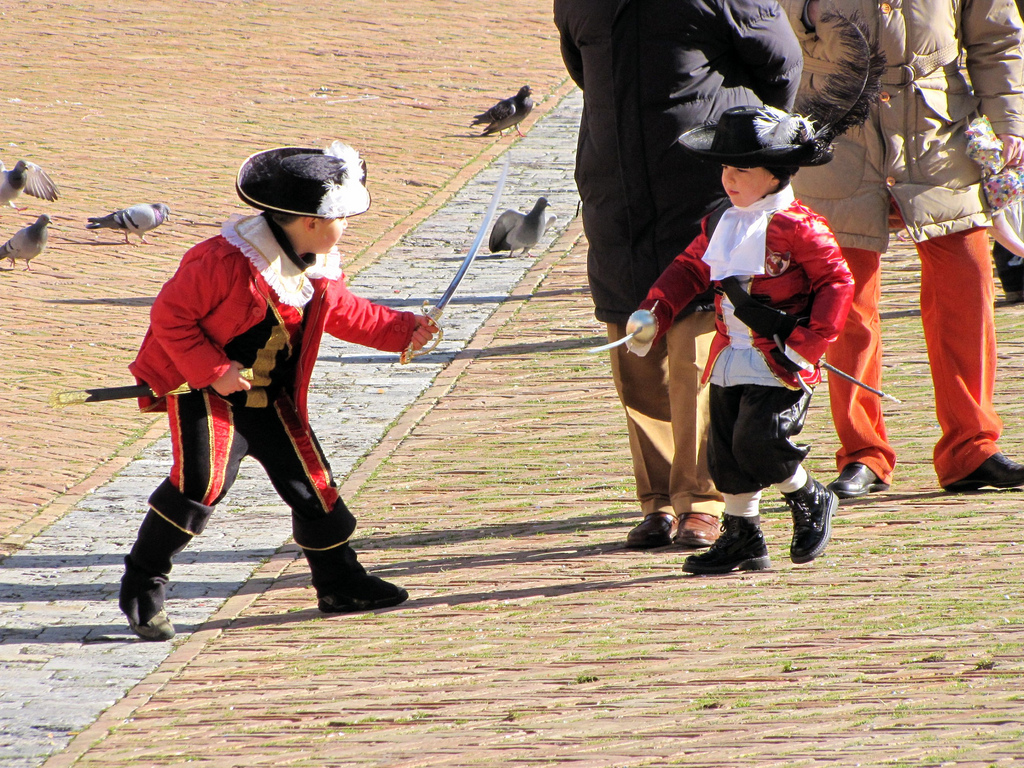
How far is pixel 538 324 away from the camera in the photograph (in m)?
8.21

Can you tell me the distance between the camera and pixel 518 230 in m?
9.62

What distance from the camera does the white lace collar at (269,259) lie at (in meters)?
3.96

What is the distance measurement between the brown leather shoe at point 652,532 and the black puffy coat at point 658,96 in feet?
2.41

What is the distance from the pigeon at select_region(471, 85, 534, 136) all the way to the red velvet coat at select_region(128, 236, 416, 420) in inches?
361

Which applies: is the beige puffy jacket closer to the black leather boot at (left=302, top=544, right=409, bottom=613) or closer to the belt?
the belt

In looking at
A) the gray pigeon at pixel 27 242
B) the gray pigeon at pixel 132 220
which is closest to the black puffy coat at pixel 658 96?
the gray pigeon at pixel 27 242

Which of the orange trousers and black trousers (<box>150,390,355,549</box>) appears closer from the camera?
black trousers (<box>150,390,355,549</box>)

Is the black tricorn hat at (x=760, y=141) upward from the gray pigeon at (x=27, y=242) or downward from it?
upward

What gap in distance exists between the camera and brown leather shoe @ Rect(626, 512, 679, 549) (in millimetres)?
4789

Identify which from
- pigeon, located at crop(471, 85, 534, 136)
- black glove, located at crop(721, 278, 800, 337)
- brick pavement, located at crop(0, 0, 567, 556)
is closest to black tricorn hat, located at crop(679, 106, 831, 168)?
black glove, located at crop(721, 278, 800, 337)

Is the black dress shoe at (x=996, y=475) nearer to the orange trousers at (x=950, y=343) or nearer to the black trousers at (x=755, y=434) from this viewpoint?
the orange trousers at (x=950, y=343)

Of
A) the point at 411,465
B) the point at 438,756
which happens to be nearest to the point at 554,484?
the point at 411,465

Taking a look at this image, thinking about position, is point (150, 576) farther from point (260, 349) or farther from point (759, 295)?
point (759, 295)

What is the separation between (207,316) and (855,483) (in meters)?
2.59
